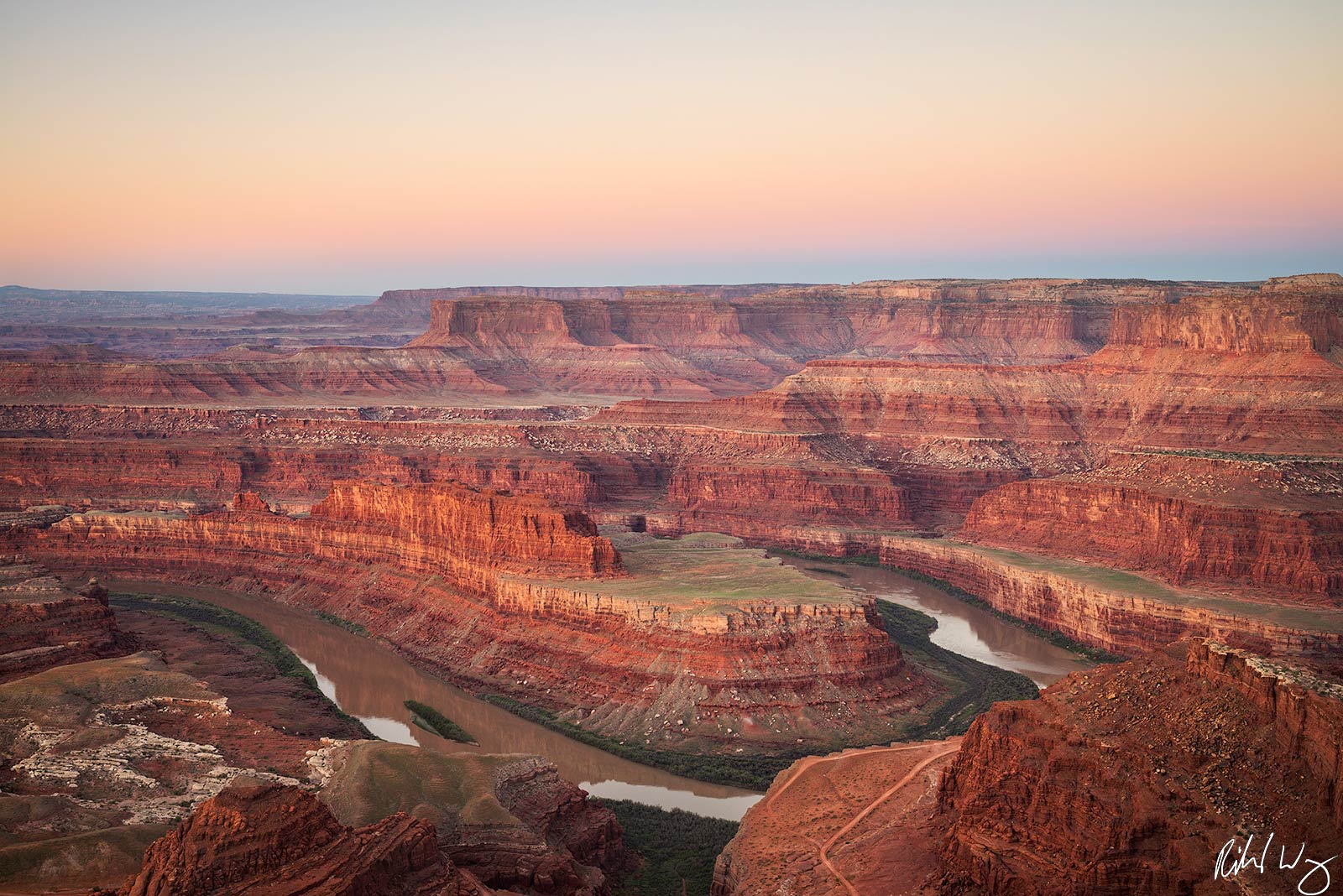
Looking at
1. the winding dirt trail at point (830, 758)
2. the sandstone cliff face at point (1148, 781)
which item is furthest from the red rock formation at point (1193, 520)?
the sandstone cliff face at point (1148, 781)

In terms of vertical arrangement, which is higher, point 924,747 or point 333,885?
point 333,885

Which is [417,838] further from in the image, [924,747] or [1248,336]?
[1248,336]

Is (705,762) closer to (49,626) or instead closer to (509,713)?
(509,713)

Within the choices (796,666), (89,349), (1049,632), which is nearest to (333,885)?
(796,666)

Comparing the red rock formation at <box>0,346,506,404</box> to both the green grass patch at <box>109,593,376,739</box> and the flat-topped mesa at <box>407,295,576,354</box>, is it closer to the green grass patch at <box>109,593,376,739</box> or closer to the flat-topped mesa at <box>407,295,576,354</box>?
the flat-topped mesa at <box>407,295,576,354</box>

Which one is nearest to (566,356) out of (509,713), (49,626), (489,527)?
(489,527)
